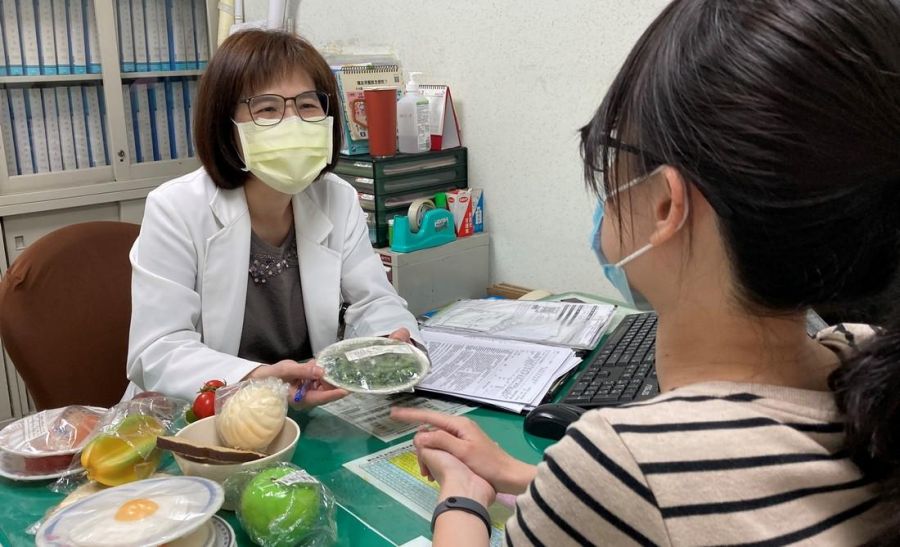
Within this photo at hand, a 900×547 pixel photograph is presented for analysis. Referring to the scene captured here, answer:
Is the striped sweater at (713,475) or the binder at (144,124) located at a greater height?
the binder at (144,124)

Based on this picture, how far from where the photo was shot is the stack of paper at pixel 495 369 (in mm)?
1217

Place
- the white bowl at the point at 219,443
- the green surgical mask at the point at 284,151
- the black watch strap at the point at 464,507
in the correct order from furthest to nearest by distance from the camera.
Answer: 1. the green surgical mask at the point at 284,151
2. the white bowl at the point at 219,443
3. the black watch strap at the point at 464,507

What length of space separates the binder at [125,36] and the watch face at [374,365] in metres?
1.99

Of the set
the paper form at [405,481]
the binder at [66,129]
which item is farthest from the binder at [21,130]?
the paper form at [405,481]

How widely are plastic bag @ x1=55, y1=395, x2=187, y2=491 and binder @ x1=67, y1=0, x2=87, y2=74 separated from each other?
2.09m

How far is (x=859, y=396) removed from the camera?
0.55 m

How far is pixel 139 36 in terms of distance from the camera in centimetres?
276

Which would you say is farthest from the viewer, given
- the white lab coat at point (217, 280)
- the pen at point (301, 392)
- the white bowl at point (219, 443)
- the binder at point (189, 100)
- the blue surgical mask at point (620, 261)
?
the binder at point (189, 100)

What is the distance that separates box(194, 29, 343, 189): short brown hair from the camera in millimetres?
1432

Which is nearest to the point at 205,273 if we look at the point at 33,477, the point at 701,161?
the point at 33,477

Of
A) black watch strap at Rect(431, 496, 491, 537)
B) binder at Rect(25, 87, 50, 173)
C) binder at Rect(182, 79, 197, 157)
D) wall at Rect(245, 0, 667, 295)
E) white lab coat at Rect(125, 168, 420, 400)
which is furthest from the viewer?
binder at Rect(182, 79, 197, 157)

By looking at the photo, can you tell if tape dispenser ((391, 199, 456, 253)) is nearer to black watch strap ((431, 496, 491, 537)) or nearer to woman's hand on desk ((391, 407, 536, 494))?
woman's hand on desk ((391, 407, 536, 494))

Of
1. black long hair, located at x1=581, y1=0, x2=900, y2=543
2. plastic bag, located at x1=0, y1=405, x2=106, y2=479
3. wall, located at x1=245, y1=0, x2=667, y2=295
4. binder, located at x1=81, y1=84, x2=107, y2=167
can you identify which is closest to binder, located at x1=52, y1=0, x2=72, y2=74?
binder, located at x1=81, y1=84, x2=107, y2=167

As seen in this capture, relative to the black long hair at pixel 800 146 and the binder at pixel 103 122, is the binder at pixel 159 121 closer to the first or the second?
the binder at pixel 103 122
